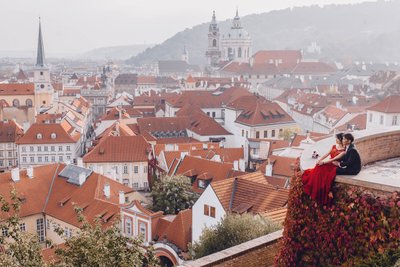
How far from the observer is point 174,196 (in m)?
31.4

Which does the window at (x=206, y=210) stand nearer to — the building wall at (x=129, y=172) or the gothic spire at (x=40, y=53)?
the building wall at (x=129, y=172)

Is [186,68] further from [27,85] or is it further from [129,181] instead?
[129,181]

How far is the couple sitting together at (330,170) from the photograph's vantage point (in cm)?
718

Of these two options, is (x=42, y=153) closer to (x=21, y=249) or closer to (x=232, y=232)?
(x=232, y=232)

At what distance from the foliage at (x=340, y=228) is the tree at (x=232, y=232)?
1051 cm

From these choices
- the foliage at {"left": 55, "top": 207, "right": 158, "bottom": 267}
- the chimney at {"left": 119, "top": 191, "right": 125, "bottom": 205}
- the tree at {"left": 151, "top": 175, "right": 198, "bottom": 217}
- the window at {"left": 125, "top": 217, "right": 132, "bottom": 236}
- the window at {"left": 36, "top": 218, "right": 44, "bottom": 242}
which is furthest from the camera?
the window at {"left": 36, "top": 218, "right": 44, "bottom": 242}

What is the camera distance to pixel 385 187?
6668 mm

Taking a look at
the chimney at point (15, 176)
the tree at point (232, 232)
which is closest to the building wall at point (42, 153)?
the chimney at point (15, 176)

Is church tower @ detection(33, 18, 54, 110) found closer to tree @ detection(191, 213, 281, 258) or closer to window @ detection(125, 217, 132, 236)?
window @ detection(125, 217, 132, 236)

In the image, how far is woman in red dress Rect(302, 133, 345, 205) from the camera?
717 centimetres

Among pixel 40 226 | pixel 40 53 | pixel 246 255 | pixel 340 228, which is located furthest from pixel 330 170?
pixel 40 53

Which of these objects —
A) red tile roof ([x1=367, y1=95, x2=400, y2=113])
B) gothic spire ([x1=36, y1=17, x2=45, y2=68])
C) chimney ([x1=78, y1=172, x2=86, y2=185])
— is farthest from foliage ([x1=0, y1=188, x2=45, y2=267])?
gothic spire ([x1=36, y1=17, x2=45, y2=68])

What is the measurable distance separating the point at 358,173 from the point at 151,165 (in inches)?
1497

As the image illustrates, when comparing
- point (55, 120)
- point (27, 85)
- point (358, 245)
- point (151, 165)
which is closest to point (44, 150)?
point (55, 120)
